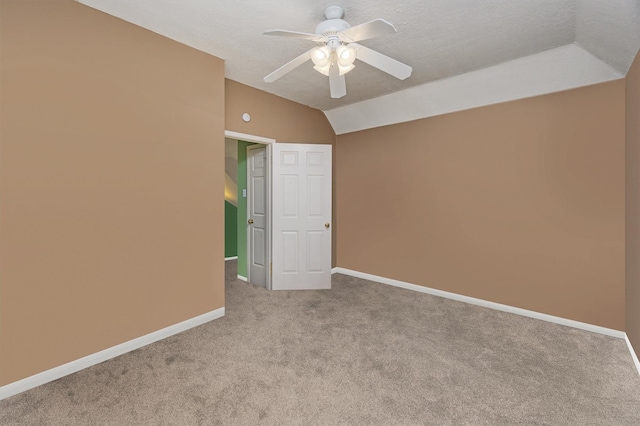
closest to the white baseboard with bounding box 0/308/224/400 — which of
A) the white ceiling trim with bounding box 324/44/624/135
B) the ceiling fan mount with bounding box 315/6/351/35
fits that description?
the ceiling fan mount with bounding box 315/6/351/35

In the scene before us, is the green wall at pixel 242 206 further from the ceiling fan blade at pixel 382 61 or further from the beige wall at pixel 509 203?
the ceiling fan blade at pixel 382 61

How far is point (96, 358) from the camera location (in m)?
2.20

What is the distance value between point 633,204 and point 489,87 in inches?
68.7

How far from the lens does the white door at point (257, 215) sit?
4141 millimetres

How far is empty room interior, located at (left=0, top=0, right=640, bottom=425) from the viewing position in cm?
185

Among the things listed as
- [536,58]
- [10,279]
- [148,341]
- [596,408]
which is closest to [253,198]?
[148,341]

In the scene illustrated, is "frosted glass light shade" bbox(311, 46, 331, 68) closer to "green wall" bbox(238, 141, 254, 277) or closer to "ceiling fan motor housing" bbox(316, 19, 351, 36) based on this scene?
"ceiling fan motor housing" bbox(316, 19, 351, 36)

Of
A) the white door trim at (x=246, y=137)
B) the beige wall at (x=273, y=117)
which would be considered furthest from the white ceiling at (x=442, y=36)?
the white door trim at (x=246, y=137)

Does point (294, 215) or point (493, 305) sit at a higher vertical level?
point (294, 215)

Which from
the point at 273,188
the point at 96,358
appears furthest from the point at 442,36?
the point at 96,358

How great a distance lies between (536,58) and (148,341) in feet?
14.8

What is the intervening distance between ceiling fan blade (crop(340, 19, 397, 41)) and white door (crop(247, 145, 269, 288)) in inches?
97.0

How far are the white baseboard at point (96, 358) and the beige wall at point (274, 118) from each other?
2.21m

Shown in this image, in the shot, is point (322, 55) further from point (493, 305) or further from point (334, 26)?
point (493, 305)
